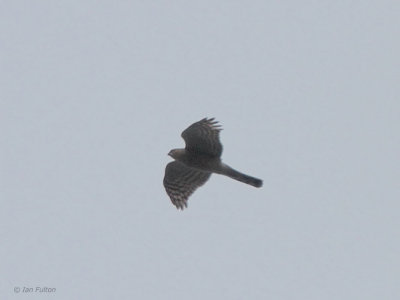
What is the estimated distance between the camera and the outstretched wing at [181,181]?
1605cm

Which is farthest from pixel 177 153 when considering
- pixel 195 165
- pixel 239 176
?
pixel 239 176

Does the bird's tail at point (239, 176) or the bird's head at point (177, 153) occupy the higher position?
the bird's head at point (177, 153)

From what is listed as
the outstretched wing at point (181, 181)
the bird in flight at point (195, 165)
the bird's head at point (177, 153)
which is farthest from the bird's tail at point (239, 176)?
the bird's head at point (177, 153)

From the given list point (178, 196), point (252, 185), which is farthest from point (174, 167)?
point (252, 185)

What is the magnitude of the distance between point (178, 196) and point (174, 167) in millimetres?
677

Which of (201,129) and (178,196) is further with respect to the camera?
(178,196)

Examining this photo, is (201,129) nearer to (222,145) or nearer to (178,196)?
(222,145)

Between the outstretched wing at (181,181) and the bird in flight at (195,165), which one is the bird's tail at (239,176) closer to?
the bird in flight at (195,165)

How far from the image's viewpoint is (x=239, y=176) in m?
15.4

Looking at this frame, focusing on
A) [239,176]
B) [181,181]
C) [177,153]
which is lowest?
[239,176]

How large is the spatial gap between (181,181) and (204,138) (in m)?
1.49

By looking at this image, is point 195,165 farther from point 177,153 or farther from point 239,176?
point 239,176

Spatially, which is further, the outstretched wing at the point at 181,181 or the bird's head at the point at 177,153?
the outstretched wing at the point at 181,181

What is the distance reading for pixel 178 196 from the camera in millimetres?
16172
